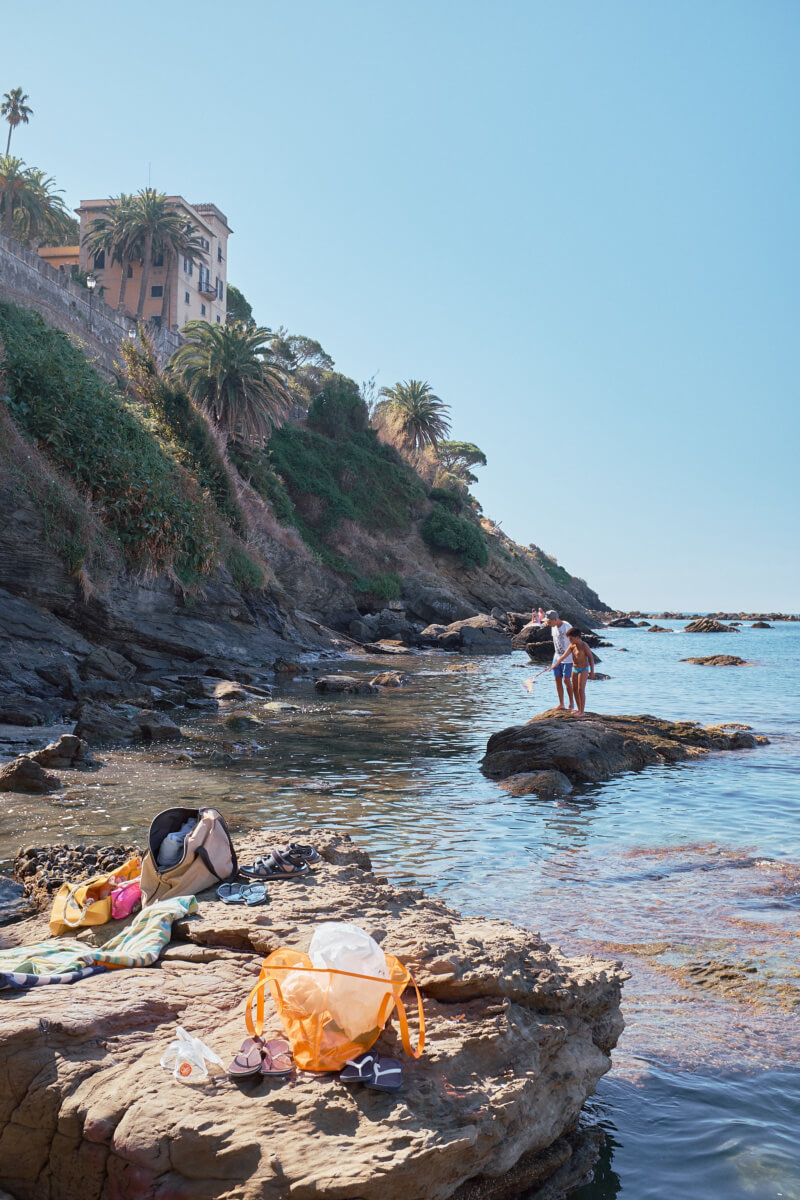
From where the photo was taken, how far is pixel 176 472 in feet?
79.0

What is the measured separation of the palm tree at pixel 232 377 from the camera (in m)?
38.4

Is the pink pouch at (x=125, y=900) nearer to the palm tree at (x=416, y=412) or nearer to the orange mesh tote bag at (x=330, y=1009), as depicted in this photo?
the orange mesh tote bag at (x=330, y=1009)

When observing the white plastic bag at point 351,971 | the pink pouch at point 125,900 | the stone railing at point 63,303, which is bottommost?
the pink pouch at point 125,900

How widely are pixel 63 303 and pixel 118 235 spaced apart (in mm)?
27775

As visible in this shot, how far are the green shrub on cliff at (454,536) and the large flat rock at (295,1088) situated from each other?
156 ft

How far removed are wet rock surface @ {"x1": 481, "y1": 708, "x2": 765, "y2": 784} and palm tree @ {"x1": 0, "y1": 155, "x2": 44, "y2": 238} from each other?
176 feet

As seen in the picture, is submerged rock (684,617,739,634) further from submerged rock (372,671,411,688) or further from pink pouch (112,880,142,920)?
pink pouch (112,880,142,920)

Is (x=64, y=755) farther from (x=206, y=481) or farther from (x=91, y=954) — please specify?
(x=206, y=481)

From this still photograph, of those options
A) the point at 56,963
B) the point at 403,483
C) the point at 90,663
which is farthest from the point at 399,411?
the point at 56,963

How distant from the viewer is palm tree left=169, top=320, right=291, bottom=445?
3844 centimetres

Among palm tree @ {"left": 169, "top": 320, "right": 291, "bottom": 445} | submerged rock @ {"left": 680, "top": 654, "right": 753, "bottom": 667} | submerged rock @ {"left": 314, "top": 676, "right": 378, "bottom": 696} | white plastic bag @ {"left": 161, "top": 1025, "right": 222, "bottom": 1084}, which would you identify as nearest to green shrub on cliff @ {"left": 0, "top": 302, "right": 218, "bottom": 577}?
submerged rock @ {"left": 314, "top": 676, "right": 378, "bottom": 696}

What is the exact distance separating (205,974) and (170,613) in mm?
17625

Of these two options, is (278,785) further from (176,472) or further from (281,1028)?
(176,472)

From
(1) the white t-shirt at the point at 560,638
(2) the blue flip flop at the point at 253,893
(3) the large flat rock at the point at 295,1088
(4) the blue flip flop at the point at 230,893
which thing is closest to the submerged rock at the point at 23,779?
(4) the blue flip flop at the point at 230,893
